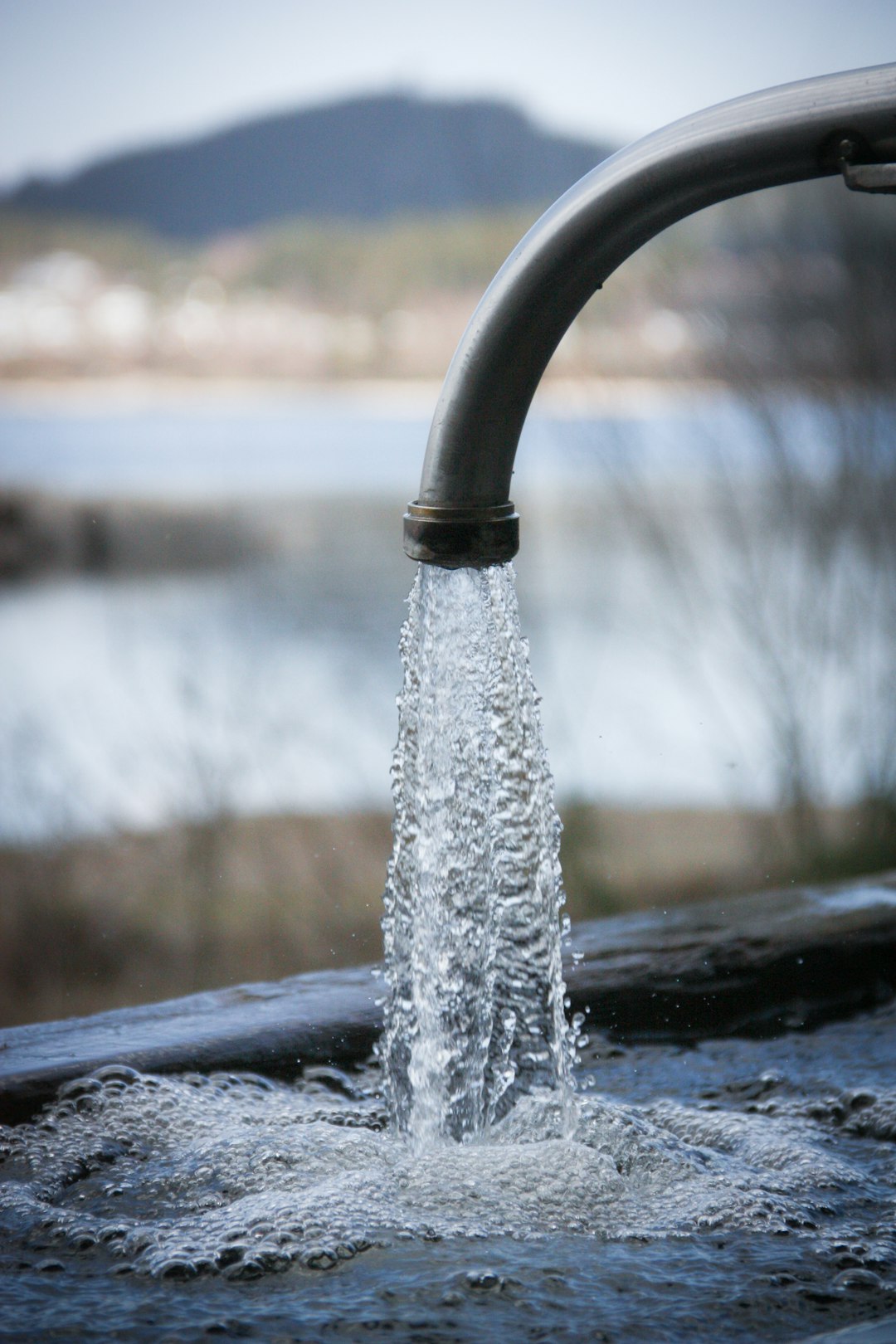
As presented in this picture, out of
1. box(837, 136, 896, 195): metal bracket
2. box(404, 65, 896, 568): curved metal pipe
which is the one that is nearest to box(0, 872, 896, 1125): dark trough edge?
box(404, 65, 896, 568): curved metal pipe

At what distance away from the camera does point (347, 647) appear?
3301 millimetres

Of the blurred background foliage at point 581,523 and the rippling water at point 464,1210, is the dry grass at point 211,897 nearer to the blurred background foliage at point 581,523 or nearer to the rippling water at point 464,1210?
the blurred background foliage at point 581,523

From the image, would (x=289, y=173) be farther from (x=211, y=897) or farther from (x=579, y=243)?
(x=579, y=243)

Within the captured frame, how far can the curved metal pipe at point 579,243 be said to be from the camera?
647 mm

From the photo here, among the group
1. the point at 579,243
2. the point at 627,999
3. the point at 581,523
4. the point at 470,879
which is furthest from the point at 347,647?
the point at 579,243

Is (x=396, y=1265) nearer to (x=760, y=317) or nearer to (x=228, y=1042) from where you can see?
(x=228, y=1042)

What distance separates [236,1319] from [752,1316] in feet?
0.93

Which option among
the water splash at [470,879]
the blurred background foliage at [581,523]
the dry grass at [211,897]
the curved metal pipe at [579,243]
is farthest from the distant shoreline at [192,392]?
the curved metal pipe at [579,243]

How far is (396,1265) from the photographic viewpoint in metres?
0.79

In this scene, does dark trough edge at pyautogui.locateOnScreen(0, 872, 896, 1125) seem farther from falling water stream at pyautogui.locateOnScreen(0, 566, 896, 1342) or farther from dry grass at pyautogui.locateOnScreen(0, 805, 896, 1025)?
dry grass at pyautogui.locateOnScreen(0, 805, 896, 1025)

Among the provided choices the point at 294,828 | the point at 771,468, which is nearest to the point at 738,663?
the point at 771,468

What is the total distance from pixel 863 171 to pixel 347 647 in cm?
270

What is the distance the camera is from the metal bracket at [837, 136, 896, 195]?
639 millimetres

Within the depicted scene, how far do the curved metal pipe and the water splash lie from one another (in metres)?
0.07
